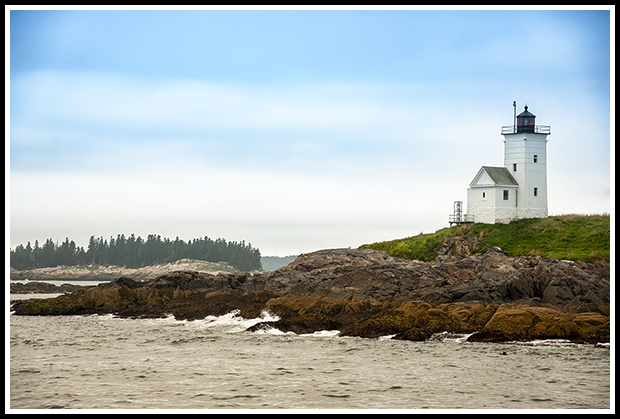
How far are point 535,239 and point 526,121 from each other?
39.3ft

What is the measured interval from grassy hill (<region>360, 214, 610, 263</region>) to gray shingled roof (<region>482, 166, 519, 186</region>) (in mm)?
3443

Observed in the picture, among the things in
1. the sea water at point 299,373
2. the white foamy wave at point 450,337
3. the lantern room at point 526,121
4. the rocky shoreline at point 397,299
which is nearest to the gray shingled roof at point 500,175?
the lantern room at point 526,121

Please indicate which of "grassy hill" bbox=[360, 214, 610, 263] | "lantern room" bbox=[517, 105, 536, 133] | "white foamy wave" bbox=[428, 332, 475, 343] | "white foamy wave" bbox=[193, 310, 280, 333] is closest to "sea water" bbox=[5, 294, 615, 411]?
"white foamy wave" bbox=[428, 332, 475, 343]

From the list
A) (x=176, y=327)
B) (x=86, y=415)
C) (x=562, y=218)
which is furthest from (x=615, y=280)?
(x=562, y=218)

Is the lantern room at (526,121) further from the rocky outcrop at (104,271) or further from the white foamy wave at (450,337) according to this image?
the rocky outcrop at (104,271)

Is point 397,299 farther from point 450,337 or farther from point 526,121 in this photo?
point 526,121

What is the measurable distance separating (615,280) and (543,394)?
4.50 meters

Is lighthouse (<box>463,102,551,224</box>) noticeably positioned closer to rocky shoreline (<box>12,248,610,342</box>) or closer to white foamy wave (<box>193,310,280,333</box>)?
rocky shoreline (<box>12,248,610,342</box>)

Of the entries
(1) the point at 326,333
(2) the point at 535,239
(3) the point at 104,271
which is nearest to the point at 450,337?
(1) the point at 326,333

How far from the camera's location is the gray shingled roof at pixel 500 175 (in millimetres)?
45219

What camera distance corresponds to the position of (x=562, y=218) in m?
42.5

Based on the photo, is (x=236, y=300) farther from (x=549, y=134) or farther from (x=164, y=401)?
(x=549, y=134)

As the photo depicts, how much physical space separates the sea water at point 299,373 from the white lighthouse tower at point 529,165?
100ft

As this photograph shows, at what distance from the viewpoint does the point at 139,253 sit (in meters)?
115
